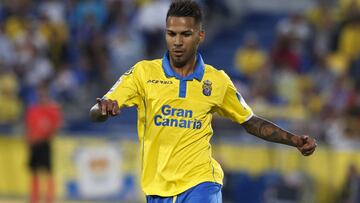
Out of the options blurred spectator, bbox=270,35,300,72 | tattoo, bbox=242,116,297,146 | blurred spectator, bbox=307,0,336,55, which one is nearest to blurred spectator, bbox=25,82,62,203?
blurred spectator, bbox=270,35,300,72

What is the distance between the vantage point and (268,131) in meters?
6.86

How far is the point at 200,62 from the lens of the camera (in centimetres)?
670

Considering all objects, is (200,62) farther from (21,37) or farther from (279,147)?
(21,37)

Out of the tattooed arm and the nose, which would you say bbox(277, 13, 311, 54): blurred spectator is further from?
the nose

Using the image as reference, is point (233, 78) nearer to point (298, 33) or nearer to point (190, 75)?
point (298, 33)

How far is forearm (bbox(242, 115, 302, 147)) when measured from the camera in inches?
266

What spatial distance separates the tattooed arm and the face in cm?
72

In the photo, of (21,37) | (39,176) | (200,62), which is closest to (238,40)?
(21,37)

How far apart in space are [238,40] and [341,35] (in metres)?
2.81

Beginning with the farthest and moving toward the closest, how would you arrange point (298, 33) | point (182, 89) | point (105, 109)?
1. point (298, 33)
2. point (182, 89)
3. point (105, 109)

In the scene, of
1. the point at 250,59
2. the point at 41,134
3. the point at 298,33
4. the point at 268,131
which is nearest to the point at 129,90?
the point at 268,131

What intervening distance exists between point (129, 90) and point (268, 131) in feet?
3.37

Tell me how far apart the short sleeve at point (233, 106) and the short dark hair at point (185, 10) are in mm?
529

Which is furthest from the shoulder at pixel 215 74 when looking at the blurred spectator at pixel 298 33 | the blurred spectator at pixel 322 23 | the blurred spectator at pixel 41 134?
the blurred spectator at pixel 298 33
